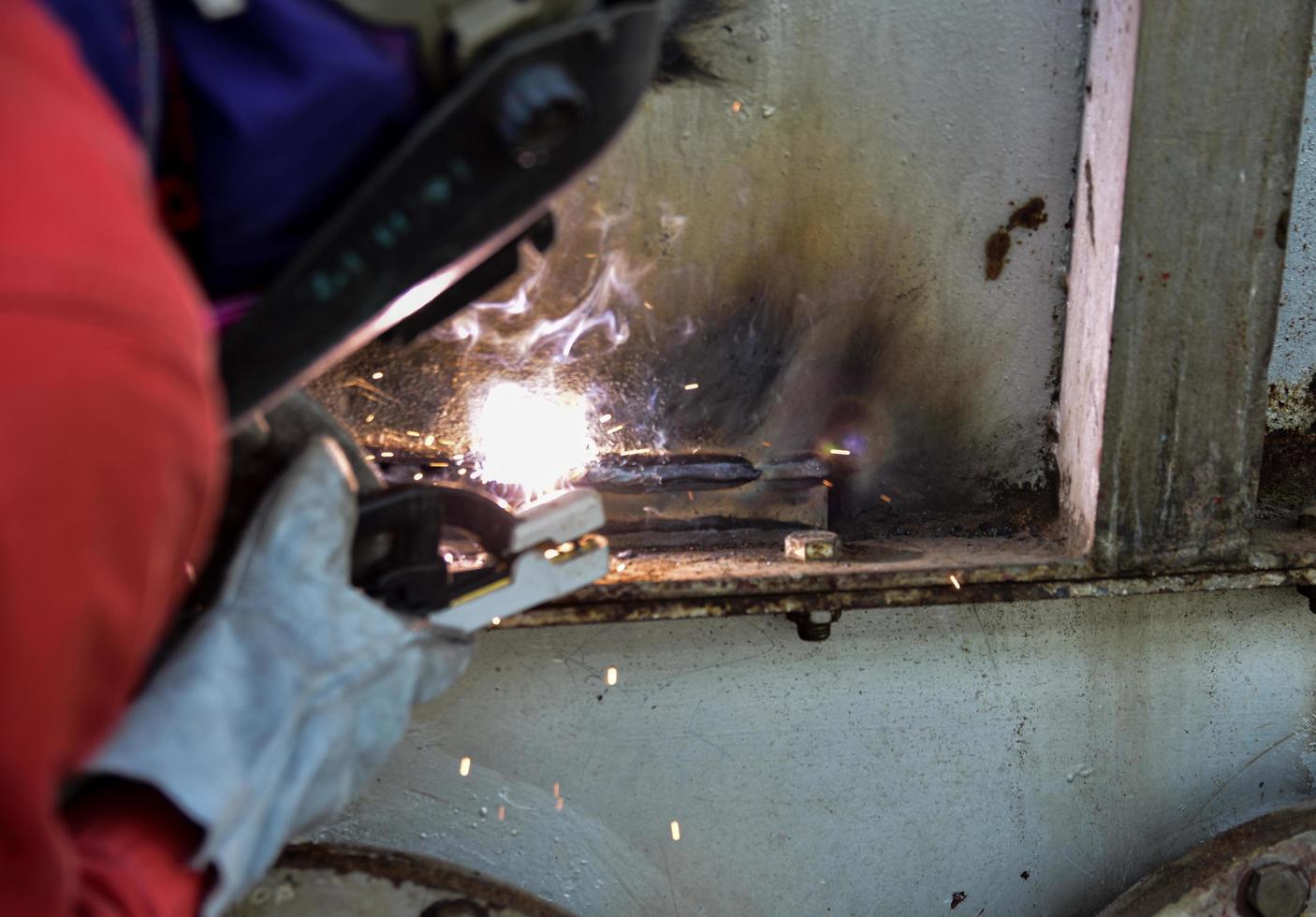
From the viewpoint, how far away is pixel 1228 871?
2.20m

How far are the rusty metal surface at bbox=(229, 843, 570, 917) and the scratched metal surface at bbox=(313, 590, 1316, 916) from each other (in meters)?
0.19

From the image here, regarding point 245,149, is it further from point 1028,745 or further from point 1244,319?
point 1028,745

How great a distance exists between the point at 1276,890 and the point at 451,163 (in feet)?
7.11

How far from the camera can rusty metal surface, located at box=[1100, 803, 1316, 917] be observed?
7.22 feet

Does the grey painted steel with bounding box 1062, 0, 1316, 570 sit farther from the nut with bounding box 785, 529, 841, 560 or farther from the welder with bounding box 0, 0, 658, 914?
the welder with bounding box 0, 0, 658, 914

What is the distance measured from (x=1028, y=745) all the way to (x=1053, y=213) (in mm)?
1104

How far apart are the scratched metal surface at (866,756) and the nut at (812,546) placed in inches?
6.2

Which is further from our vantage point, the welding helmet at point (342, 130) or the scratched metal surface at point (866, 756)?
the scratched metal surface at point (866, 756)

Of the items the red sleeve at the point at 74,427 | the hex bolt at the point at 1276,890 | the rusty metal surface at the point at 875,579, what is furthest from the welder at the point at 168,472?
the hex bolt at the point at 1276,890

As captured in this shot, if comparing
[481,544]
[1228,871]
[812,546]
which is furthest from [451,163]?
[1228,871]

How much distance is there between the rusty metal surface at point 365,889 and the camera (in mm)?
1753

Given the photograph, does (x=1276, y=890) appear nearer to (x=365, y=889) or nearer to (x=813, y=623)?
(x=813, y=623)

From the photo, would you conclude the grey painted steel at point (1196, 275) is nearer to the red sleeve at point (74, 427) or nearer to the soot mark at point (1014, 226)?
the soot mark at point (1014, 226)

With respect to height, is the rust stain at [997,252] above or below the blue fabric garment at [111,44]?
below
